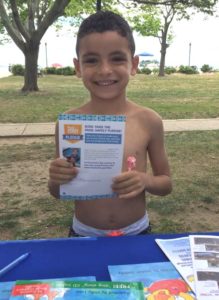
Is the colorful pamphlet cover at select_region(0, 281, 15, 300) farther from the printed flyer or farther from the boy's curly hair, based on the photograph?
the boy's curly hair

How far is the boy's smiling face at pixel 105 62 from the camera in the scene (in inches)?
65.2

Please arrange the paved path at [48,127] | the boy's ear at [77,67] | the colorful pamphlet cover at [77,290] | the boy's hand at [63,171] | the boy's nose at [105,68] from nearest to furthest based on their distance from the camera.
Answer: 1. the colorful pamphlet cover at [77,290]
2. the boy's hand at [63,171]
3. the boy's nose at [105,68]
4. the boy's ear at [77,67]
5. the paved path at [48,127]

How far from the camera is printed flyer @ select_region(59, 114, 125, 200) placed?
4.39ft

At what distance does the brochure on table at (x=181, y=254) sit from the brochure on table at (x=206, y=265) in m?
0.01

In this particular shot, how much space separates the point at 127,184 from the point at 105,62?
1.60 feet

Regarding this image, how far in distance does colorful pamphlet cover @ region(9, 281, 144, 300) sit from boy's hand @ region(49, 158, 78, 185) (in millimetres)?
378

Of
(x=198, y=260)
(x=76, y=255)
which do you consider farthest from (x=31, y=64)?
(x=198, y=260)

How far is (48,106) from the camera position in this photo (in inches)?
457

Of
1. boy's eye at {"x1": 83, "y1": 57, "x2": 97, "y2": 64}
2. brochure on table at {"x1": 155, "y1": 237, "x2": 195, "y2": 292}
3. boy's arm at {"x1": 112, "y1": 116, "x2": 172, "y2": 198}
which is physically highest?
boy's eye at {"x1": 83, "y1": 57, "x2": 97, "y2": 64}

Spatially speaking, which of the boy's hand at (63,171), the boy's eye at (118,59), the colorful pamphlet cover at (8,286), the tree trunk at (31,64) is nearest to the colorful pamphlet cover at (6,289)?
the colorful pamphlet cover at (8,286)

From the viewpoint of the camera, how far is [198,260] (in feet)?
4.39

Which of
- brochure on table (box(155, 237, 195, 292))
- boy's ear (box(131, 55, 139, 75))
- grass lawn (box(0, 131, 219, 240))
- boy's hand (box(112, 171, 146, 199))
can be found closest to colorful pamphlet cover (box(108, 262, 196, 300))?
brochure on table (box(155, 237, 195, 292))

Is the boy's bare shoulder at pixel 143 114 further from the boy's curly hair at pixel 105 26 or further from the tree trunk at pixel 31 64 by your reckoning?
the tree trunk at pixel 31 64

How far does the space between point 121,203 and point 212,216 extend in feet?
7.90
